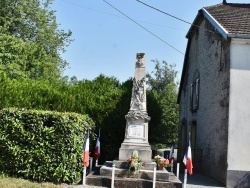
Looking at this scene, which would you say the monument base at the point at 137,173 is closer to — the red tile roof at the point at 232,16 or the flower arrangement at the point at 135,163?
the flower arrangement at the point at 135,163

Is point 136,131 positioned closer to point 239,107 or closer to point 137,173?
point 137,173

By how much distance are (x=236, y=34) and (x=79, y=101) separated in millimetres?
8202

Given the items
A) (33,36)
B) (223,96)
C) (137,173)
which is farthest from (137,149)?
(33,36)

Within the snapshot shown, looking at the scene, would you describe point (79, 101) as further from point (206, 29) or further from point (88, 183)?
point (206, 29)

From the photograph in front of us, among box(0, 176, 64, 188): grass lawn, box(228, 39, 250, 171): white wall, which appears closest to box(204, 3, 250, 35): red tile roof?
box(228, 39, 250, 171): white wall

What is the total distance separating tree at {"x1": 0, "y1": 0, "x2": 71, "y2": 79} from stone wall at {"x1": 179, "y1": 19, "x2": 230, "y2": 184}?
1179cm

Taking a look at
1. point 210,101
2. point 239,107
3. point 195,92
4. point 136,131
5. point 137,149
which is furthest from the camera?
point 195,92

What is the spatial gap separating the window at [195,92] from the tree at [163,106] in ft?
6.14

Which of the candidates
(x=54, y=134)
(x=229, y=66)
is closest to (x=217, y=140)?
(x=229, y=66)

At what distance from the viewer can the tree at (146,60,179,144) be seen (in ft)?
64.7

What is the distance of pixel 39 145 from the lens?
458 inches

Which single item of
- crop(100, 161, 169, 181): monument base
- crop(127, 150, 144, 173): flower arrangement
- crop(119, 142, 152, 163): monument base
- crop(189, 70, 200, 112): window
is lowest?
crop(100, 161, 169, 181): monument base

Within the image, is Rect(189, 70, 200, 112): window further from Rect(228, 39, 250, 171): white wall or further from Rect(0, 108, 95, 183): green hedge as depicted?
Rect(0, 108, 95, 183): green hedge

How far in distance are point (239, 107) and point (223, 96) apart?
1035 mm
